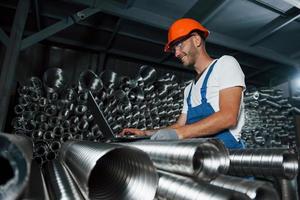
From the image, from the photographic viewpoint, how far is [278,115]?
111 inches

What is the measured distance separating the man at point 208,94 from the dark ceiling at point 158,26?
73 cm

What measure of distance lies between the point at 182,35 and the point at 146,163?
98 cm

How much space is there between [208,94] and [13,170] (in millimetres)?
971

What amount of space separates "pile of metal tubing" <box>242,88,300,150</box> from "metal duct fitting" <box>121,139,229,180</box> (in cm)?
227

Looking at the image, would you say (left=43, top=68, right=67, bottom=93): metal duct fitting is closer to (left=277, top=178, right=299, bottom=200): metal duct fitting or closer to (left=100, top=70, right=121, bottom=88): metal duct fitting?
Result: (left=100, top=70, right=121, bottom=88): metal duct fitting

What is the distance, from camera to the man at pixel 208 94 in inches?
36.9

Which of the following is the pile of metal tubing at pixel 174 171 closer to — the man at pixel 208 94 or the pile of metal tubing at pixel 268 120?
the man at pixel 208 94

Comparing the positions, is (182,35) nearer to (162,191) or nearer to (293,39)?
(162,191)

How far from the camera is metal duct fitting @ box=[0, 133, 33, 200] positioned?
0.29 m

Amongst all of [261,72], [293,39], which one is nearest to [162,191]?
[293,39]

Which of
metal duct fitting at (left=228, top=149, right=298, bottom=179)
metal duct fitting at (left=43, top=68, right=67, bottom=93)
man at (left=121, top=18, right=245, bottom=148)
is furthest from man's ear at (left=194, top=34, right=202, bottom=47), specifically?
metal duct fitting at (left=43, top=68, right=67, bottom=93)

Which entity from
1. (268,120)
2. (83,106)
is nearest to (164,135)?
(83,106)

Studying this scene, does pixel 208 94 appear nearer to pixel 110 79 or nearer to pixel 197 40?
pixel 197 40

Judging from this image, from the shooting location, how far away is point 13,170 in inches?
11.5
